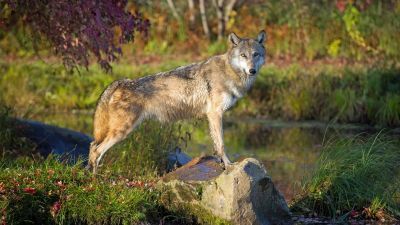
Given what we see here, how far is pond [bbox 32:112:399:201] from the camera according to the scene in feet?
42.6

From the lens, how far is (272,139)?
1634 centimetres

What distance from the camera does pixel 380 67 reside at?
18.5 m

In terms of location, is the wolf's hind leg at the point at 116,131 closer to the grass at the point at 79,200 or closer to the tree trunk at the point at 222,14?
the grass at the point at 79,200

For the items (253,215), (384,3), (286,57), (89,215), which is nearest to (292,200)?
(253,215)

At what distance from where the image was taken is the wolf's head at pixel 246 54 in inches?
380

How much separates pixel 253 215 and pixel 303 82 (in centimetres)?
1055

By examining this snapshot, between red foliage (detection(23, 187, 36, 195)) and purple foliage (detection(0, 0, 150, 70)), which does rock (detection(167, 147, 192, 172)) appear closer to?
purple foliage (detection(0, 0, 150, 70))

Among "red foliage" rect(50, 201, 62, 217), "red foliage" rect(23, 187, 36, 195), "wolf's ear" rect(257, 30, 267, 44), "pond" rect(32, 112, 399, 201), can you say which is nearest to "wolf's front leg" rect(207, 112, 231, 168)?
"wolf's ear" rect(257, 30, 267, 44)

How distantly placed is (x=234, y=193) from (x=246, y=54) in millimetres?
2177

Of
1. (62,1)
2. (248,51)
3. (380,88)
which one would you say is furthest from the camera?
(380,88)

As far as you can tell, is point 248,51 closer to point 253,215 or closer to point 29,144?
point 253,215

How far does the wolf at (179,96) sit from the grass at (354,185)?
1285 millimetres

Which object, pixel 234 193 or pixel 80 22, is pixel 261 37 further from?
pixel 80 22

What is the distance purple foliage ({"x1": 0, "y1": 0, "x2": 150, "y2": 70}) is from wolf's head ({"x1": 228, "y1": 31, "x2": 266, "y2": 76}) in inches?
67.6
